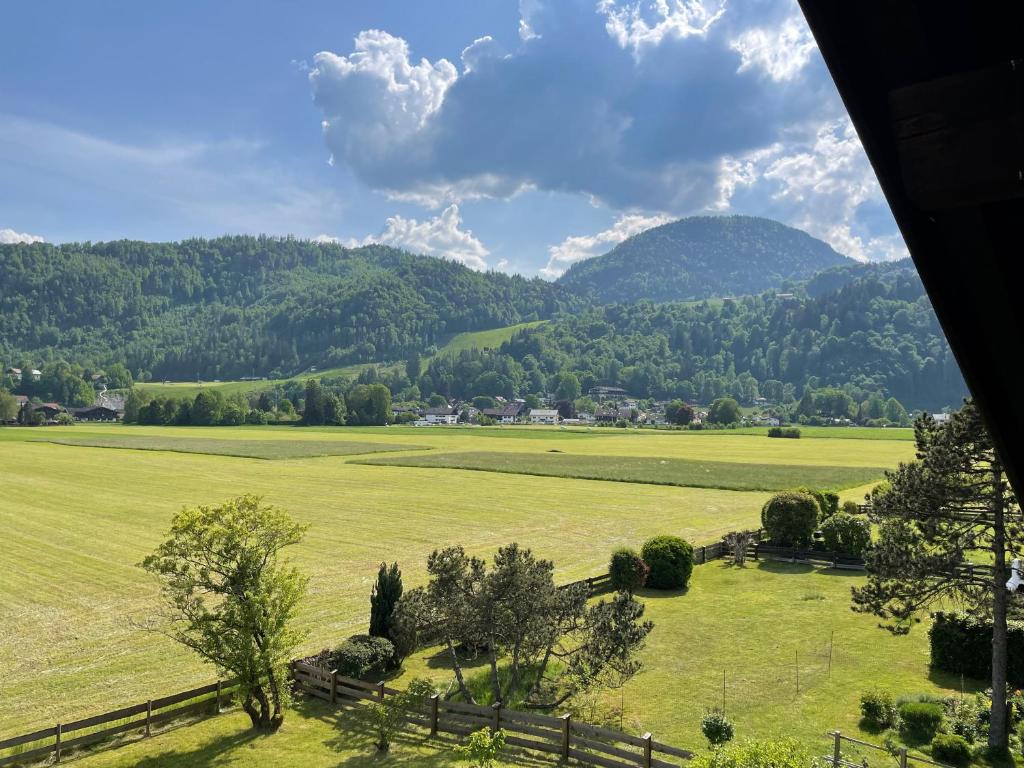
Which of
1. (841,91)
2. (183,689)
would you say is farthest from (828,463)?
(841,91)

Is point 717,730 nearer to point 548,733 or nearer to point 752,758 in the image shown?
point 548,733

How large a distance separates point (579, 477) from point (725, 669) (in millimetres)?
51490

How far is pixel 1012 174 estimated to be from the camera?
2.24 metres

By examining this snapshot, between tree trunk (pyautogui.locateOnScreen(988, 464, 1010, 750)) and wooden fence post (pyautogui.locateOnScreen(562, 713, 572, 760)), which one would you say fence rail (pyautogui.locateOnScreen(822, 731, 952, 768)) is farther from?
wooden fence post (pyautogui.locateOnScreen(562, 713, 572, 760))

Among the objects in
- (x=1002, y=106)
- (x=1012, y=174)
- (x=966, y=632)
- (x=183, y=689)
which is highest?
(x=1002, y=106)

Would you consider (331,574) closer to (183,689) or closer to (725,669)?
(183,689)

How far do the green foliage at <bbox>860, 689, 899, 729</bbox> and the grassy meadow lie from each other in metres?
0.71

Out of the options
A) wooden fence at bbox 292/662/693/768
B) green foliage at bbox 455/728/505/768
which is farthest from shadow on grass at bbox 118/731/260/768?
green foliage at bbox 455/728/505/768

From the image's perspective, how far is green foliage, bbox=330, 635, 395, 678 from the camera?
865 inches

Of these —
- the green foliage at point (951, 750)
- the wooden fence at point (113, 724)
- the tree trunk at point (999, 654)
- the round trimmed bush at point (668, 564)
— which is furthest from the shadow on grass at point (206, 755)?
the round trimmed bush at point (668, 564)

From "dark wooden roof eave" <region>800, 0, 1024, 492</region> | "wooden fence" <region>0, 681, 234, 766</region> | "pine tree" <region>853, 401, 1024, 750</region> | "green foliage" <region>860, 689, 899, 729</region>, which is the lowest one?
"wooden fence" <region>0, 681, 234, 766</region>

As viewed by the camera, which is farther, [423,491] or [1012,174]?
[423,491]

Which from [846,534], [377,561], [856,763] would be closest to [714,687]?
[856,763]

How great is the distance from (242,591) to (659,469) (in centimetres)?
6736
